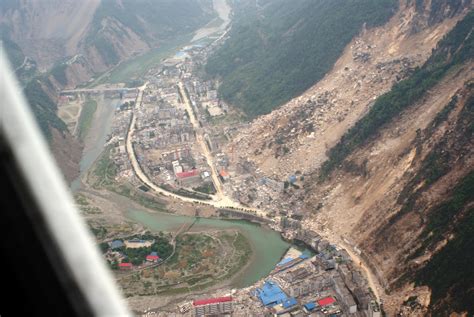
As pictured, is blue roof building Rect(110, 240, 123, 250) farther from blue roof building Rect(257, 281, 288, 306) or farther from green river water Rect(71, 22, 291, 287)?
blue roof building Rect(257, 281, 288, 306)

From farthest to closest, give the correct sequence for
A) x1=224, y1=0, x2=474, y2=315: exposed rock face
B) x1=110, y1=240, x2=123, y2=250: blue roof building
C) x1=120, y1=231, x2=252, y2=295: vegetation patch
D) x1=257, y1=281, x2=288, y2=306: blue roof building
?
1. x1=110, y1=240, x2=123, y2=250: blue roof building
2. x1=120, y1=231, x2=252, y2=295: vegetation patch
3. x1=224, y1=0, x2=474, y2=315: exposed rock face
4. x1=257, y1=281, x2=288, y2=306: blue roof building

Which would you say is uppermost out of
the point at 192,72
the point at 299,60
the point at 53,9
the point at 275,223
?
the point at 53,9

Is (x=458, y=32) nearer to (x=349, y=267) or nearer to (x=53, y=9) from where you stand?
(x=349, y=267)

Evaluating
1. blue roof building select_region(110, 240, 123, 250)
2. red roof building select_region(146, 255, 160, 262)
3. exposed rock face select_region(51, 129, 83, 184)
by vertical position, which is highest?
exposed rock face select_region(51, 129, 83, 184)

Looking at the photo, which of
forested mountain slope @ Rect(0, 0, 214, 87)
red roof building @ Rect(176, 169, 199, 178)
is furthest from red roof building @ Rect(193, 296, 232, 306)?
forested mountain slope @ Rect(0, 0, 214, 87)

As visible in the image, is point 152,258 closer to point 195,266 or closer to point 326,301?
point 195,266

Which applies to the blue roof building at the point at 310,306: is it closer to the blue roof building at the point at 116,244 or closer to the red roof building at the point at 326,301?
the red roof building at the point at 326,301

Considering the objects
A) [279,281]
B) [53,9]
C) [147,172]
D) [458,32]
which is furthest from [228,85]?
[53,9]
